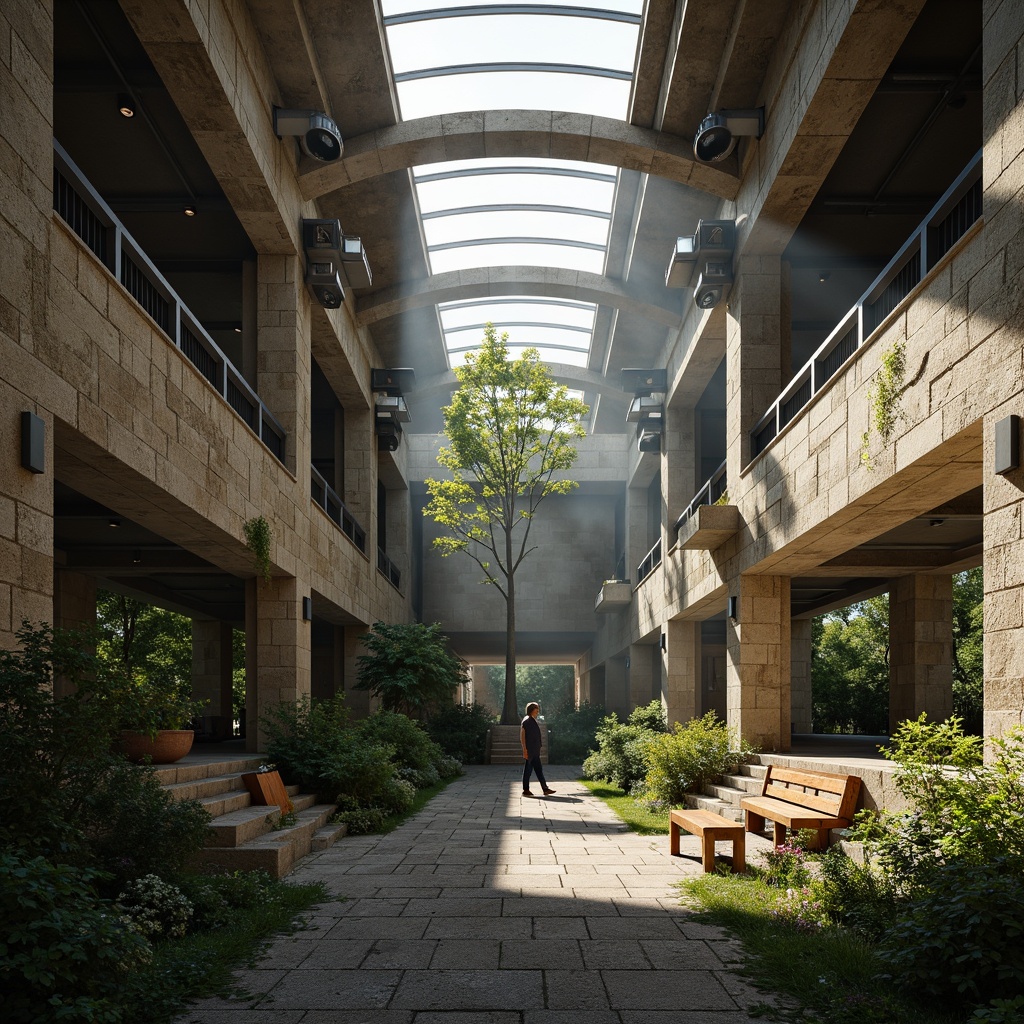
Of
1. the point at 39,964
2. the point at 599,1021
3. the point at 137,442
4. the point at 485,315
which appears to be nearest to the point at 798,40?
the point at 137,442

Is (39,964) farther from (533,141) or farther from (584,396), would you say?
(584,396)

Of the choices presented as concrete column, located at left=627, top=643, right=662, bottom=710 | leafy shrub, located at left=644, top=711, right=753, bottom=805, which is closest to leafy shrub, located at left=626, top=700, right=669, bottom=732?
concrete column, located at left=627, top=643, right=662, bottom=710

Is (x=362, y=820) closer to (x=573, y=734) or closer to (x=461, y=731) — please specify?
(x=461, y=731)

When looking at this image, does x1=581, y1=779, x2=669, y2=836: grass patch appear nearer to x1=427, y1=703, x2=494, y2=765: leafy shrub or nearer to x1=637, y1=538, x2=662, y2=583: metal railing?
x1=637, y1=538, x2=662, y2=583: metal railing

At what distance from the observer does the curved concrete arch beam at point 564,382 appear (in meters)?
24.7

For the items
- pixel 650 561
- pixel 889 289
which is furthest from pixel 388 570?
pixel 889 289

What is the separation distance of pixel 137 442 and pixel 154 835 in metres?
3.29

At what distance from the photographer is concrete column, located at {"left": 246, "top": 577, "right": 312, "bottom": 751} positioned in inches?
519

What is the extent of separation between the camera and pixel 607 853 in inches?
380

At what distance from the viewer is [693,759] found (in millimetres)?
12453

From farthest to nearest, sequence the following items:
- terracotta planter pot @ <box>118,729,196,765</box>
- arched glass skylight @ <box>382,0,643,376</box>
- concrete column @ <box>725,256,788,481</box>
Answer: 1. concrete column @ <box>725,256,788,481</box>
2. arched glass skylight @ <box>382,0,643,376</box>
3. terracotta planter pot @ <box>118,729,196,765</box>

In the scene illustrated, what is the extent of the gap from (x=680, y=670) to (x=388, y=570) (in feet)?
30.4

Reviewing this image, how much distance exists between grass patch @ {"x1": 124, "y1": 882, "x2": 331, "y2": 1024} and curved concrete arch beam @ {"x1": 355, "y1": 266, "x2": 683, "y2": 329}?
13.3m

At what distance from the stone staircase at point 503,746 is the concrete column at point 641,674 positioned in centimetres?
313
